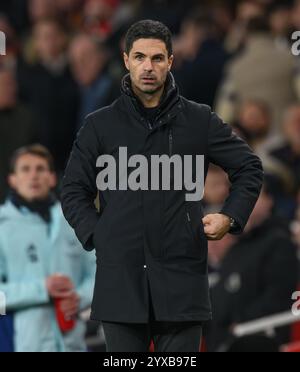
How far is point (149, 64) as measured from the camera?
18.5 feet

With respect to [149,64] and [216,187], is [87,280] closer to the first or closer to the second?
[149,64]

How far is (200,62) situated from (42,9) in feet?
8.22

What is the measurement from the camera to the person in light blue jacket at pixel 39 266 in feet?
24.9

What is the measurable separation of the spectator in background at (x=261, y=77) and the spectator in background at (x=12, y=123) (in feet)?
5.35

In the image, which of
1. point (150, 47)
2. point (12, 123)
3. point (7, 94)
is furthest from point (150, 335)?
point (7, 94)

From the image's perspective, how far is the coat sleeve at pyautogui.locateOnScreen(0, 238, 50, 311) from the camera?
7547mm

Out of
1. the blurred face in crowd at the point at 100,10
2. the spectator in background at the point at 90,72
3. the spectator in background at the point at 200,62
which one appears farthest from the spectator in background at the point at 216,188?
the blurred face in crowd at the point at 100,10

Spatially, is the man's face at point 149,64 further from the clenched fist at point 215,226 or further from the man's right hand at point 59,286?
the man's right hand at point 59,286

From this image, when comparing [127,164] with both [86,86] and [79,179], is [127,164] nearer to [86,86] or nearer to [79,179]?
[79,179]

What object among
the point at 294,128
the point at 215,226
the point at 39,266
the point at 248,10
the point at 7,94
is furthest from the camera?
the point at 7,94

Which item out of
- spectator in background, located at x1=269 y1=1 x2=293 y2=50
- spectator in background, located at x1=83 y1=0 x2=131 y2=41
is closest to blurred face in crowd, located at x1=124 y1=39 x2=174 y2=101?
spectator in background, located at x1=269 y1=1 x2=293 y2=50

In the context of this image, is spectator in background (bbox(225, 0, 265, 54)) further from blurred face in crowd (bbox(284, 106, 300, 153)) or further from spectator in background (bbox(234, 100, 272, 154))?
blurred face in crowd (bbox(284, 106, 300, 153))

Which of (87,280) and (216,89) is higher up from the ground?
(216,89)
